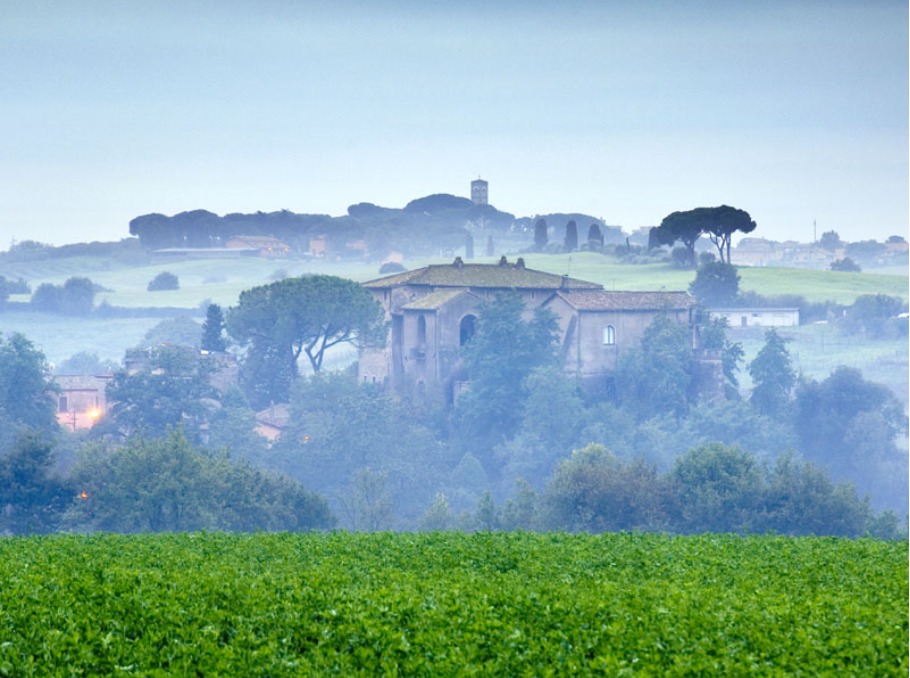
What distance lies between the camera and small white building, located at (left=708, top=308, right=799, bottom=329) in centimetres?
7650

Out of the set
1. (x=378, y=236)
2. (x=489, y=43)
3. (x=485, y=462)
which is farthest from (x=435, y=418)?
(x=378, y=236)

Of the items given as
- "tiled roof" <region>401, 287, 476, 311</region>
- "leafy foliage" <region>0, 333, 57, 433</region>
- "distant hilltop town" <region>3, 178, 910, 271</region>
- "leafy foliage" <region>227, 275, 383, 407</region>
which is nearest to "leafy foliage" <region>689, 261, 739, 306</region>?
"distant hilltop town" <region>3, 178, 910, 271</region>

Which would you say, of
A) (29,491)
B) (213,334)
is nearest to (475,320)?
(213,334)

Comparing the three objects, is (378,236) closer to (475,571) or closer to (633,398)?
(633,398)

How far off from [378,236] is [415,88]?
24.0m

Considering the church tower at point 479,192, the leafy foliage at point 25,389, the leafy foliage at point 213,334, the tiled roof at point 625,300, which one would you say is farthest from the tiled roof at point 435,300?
the church tower at point 479,192

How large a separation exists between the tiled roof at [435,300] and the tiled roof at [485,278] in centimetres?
69

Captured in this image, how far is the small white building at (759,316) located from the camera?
76.5 m

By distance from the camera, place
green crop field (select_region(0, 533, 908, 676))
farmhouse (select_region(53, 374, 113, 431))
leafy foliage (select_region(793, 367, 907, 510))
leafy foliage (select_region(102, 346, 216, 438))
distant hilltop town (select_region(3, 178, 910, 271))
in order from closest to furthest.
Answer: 1. green crop field (select_region(0, 533, 908, 676))
2. leafy foliage (select_region(793, 367, 907, 510))
3. leafy foliage (select_region(102, 346, 216, 438))
4. farmhouse (select_region(53, 374, 113, 431))
5. distant hilltop town (select_region(3, 178, 910, 271))

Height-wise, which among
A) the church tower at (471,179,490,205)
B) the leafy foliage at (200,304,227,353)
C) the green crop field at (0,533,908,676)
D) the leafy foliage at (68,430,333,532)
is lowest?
the leafy foliage at (68,430,333,532)

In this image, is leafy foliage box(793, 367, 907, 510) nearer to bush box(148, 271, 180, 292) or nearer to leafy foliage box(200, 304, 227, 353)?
leafy foliage box(200, 304, 227, 353)

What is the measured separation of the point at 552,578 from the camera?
32.9 ft

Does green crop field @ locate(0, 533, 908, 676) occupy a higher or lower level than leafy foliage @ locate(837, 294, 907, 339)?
higher

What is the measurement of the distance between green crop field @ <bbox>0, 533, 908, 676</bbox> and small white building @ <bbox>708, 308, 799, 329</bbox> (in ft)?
220
